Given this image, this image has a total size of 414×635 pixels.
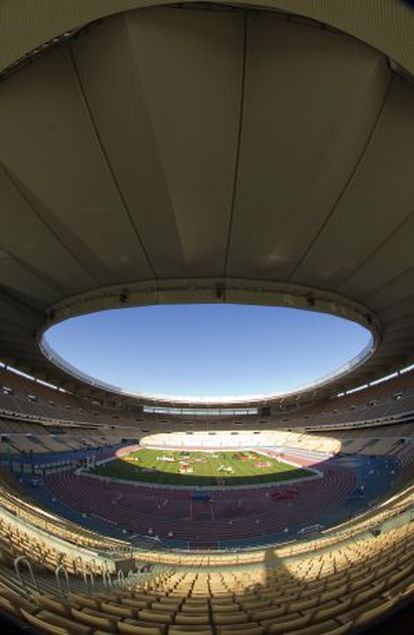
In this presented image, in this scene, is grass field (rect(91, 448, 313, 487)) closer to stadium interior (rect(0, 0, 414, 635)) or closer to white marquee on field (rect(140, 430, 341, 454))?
white marquee on field (rect(140, 430, 341, 454))

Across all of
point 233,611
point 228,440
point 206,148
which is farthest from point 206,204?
point 228,440

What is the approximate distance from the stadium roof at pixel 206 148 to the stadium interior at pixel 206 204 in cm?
3

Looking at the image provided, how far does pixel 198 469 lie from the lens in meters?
40.6

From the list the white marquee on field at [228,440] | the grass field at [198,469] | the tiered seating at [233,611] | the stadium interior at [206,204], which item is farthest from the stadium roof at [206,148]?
the white marquee on field at [228,440]

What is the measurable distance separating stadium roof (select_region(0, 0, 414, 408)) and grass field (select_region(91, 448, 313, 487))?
93.7 ft

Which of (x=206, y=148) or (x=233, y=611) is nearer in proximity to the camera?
(x=233, y=611)

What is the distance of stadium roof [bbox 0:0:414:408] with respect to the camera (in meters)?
4.90

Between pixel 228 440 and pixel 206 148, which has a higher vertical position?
pixel 206 148

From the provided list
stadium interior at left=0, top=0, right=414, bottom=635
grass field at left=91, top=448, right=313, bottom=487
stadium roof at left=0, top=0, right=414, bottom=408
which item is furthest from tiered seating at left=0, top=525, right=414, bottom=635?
grass field at left=91, top=448, right=313, bottom=487

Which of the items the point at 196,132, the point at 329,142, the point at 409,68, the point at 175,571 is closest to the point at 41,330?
the point at 175,571

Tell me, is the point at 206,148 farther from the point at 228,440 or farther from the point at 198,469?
the point at 228,440

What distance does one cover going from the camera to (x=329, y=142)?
6.72m

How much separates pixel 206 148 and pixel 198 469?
132 ft

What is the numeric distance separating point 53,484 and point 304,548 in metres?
23.4
